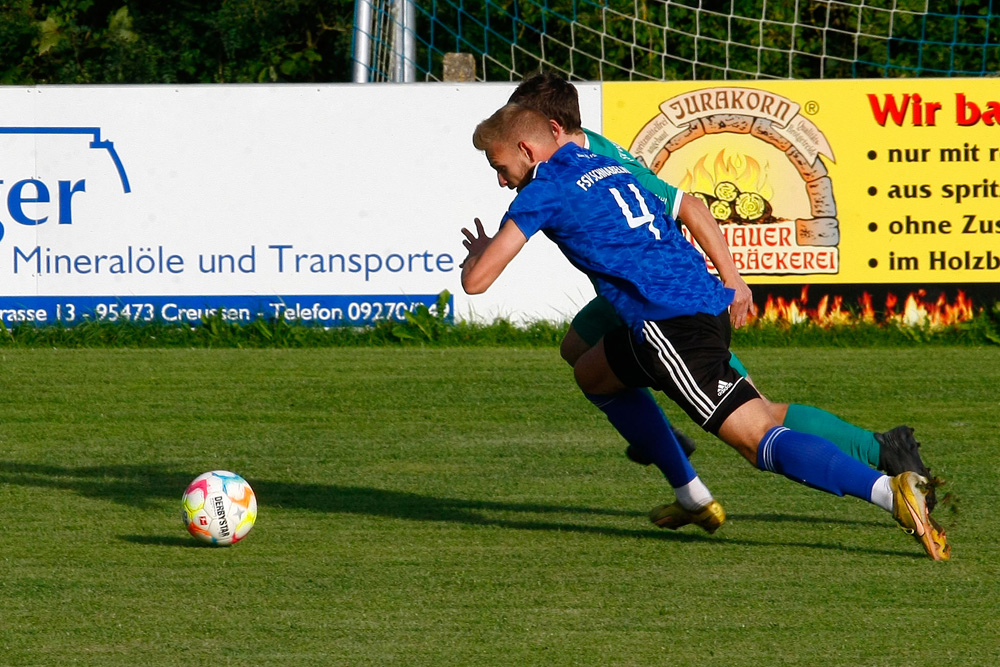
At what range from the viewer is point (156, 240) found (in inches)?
437

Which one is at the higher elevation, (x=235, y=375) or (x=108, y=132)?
(x=108, y=132)

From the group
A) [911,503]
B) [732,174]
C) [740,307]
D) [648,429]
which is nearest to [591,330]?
[648,429]

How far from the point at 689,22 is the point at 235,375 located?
9310mm

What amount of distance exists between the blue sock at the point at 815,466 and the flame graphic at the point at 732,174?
666cm

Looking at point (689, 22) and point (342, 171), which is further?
point (689, 22)

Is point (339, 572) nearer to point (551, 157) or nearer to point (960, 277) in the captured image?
point (551, 157)

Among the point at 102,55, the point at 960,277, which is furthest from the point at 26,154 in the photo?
the point at 102,55

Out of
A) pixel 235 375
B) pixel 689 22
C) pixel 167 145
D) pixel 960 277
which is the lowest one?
pixel 235 375

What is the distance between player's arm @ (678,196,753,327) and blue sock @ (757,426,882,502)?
1.83ft

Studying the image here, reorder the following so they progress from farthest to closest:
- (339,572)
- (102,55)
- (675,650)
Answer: (102,55), (339,572), (675,650)

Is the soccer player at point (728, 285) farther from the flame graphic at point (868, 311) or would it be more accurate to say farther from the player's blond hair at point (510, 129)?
the flame graphic at point (868, 311)

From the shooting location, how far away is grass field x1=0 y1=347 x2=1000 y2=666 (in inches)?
159

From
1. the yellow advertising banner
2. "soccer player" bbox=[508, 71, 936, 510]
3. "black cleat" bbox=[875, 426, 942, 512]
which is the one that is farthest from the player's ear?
the yellow advertising banner

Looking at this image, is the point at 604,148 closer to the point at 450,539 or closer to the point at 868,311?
the point at 450,539
